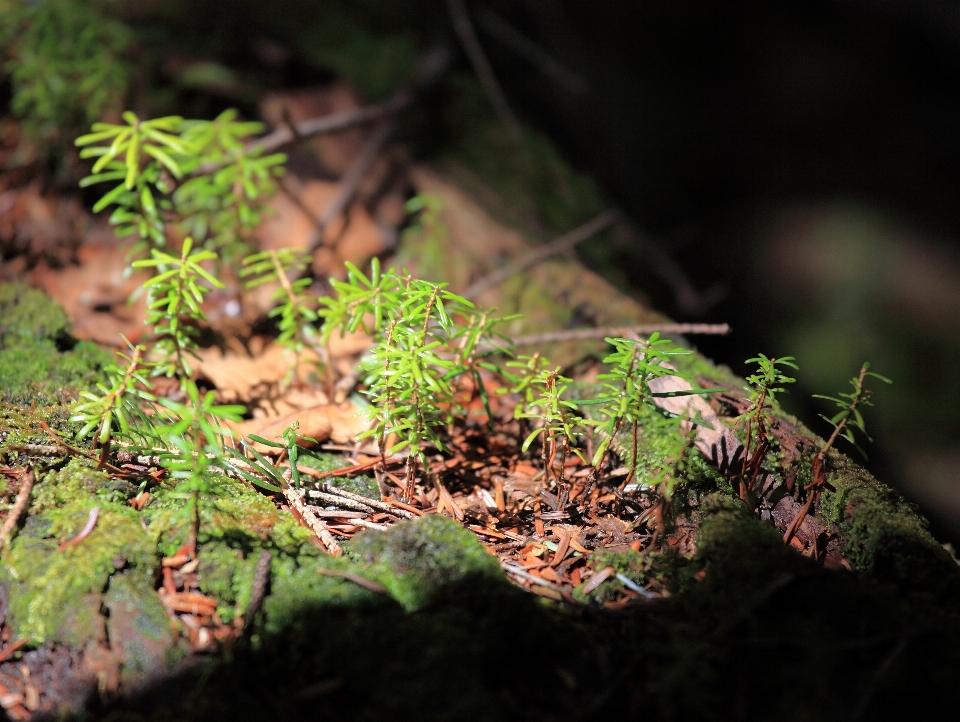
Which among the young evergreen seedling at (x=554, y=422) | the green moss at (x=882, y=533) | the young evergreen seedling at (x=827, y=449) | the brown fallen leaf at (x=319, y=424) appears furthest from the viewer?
the brown fallen leaf at (x=319, y=424)

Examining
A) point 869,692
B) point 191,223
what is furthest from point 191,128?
point 869,692

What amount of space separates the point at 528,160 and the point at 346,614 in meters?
3.68

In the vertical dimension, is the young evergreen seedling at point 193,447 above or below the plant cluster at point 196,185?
below

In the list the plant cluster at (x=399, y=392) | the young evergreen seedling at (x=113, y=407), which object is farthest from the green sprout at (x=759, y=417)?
the young evergreen seedling at (x=113, y=407)

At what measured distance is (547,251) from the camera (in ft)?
12.3

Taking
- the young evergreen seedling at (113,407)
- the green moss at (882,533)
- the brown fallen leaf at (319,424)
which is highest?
the green moss at (882,533)

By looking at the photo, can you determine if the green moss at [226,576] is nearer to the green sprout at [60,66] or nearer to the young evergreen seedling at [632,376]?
the young evergreen seedling at [632,376]

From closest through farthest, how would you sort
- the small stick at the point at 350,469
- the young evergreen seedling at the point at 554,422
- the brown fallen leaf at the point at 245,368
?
the young evergreen seedling at the point at 554,422, the small stick at the point at 350,469, the brown fallen leaf at the point at 245,368

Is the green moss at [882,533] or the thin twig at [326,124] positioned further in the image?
the thin twig at [326,124]

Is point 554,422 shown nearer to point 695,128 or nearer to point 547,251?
point 547,251

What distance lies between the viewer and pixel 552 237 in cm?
395

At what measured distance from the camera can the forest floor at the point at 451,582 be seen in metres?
1.57

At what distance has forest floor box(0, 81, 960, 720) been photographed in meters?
1.57

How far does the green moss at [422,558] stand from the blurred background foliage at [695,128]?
7.78 ft
